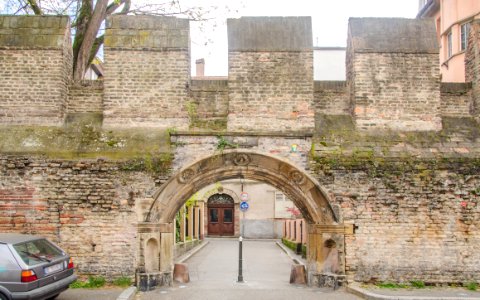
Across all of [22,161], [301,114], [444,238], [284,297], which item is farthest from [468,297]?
[22,161]

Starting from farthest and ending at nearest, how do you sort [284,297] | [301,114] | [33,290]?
[301,114]
[284,297]
[33,290]

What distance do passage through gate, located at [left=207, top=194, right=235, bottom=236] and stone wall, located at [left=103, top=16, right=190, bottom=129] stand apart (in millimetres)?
29427

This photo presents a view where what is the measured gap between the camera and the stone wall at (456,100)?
39.1 ft

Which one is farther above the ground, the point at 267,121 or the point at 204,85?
the point at 204,85

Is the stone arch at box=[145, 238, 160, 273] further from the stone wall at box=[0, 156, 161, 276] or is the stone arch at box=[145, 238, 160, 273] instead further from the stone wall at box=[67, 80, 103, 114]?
the stone wall at box=[67, 80, 103, 114]

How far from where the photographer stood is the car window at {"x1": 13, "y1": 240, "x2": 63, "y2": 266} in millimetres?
8422

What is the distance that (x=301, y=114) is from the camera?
1132cm

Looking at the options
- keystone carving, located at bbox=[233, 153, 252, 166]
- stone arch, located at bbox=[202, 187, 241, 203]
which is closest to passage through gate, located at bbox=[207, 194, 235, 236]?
stone arch, located at bbox=[202, 187, 241, 203]

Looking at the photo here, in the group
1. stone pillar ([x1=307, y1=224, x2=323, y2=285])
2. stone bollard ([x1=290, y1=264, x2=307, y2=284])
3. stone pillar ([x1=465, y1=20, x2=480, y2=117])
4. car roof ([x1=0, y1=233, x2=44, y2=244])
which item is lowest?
stone bollard ([x1=290, y1=264, x2=307, y2=284])

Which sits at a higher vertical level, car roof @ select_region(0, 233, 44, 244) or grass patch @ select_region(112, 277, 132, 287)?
car roof @ select_region(0, 233, 44, 244)

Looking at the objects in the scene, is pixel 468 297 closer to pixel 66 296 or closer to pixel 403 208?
pixel 403 208

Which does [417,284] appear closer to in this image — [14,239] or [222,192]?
[14,239]

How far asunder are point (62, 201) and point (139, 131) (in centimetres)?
Result: 208

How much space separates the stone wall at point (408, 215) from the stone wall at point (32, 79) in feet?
18.7
